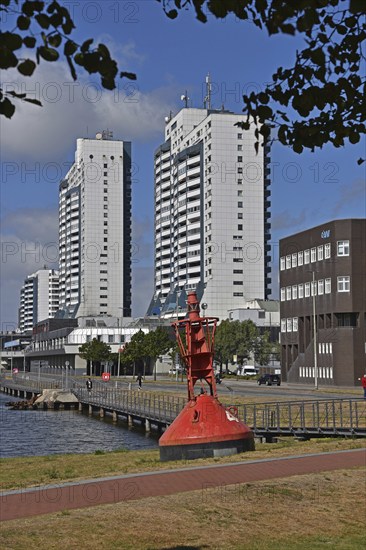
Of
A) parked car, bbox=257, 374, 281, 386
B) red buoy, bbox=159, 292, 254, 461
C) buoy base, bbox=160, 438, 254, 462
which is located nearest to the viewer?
buoy base, bbox=160, 438, 254, 462

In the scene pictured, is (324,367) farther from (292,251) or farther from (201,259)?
(201,259)

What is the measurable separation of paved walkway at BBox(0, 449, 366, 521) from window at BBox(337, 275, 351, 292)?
207 ft

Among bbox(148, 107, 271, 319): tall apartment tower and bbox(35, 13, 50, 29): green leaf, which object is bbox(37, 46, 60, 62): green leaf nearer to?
bbox(35, 13, 50, 29): green leaf

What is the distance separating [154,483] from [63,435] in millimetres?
35436

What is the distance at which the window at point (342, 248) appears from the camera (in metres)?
85.9

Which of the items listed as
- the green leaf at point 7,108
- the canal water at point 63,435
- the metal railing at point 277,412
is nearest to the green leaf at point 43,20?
the green leaf at point 7,108

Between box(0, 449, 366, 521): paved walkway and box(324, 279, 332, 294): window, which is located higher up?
box(324, 279, 332, 294): window

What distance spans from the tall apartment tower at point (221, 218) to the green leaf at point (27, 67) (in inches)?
6281

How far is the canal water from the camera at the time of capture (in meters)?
44.6

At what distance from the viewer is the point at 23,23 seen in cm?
540

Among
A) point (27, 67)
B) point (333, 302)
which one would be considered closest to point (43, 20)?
point (27, 67)

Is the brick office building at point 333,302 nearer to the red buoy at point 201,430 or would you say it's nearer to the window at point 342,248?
the window at point 342,248

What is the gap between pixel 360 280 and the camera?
85500mm

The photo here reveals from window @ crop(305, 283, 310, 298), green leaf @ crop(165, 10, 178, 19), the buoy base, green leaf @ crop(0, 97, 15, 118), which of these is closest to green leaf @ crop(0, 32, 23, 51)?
green leaf @ crop(0, 97, 15, 118)
